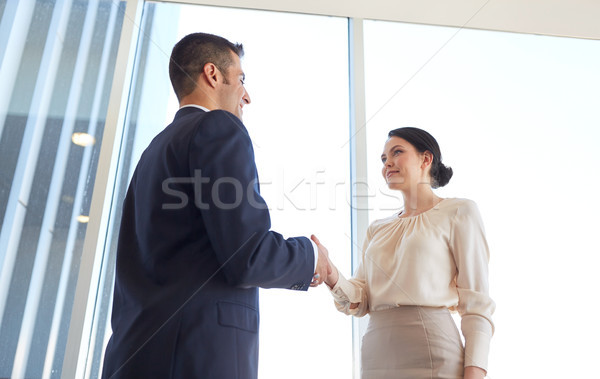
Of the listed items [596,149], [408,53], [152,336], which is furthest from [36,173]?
[596,149]

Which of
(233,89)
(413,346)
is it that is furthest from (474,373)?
(233,89)

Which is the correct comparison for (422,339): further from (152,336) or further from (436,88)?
(436,88)

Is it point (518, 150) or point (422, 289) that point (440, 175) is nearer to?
point (422, 289)

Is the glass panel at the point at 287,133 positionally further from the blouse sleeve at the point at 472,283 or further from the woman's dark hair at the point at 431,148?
the blouse sleeve at the point at 472,283

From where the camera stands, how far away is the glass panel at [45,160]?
1929 mm

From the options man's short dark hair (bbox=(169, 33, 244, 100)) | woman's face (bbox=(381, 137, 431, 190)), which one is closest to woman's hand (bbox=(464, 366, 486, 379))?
woman's face (bbox=(381, 137, 431, 190))

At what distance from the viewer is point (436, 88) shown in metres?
2.54

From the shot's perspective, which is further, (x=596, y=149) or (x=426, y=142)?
(x=596, y=149)

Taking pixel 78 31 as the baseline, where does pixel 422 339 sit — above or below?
below

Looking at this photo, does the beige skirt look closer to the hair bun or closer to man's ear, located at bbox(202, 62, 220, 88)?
the hair bun

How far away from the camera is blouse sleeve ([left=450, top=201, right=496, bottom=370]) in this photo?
1.40 metres

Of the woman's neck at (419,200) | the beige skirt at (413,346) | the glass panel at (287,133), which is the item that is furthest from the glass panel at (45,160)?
the woman's neck at (419,200)

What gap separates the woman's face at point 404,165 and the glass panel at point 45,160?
1.32 metres

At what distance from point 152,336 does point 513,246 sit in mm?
1875
